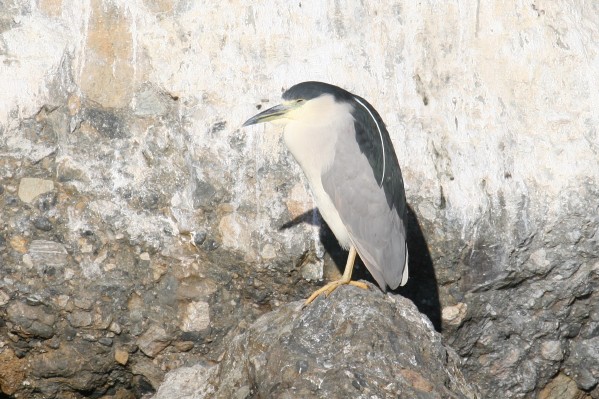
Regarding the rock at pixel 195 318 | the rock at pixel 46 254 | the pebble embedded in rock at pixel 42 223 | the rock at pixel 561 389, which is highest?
the pebble embedded in rock at pixel 42 223

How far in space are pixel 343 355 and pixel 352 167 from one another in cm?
106

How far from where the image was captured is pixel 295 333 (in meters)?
4.27

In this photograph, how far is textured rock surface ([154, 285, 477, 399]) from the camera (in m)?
4.05

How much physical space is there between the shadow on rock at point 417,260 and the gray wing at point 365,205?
461mm

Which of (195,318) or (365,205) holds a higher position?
(365,205)

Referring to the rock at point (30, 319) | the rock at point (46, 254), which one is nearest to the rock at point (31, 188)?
the rock at point (46, 254)

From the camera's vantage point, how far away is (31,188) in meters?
5.08

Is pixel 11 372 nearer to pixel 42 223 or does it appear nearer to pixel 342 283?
pixel 42 223

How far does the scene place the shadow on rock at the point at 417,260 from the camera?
525 cm

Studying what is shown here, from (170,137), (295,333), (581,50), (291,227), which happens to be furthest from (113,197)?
(581,50)

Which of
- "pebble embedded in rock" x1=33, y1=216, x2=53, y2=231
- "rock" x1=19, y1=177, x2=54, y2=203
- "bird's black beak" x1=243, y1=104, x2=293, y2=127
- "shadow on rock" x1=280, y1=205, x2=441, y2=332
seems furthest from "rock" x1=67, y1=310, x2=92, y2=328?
"bird's black beak" x1=243, y1=104, x2=293, y2=127

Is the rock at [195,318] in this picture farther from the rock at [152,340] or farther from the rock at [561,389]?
the rock at [561,389]

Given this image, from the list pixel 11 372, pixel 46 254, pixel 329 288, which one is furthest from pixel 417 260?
pixel 11 372

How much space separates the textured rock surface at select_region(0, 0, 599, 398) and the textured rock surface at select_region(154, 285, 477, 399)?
2.36ft
